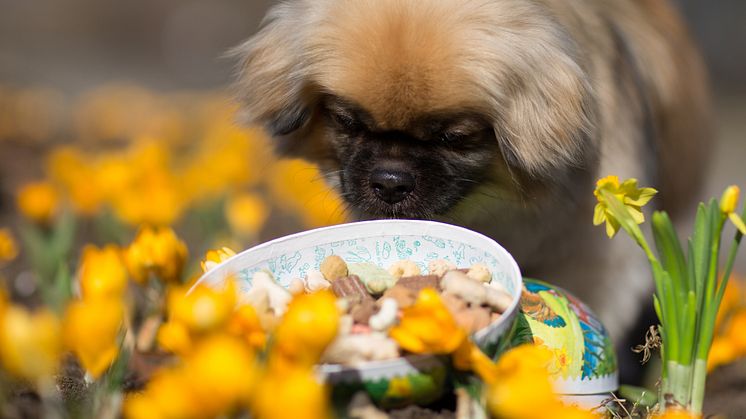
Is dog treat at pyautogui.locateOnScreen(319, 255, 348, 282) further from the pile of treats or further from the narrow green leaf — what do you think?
the narrow green leaf

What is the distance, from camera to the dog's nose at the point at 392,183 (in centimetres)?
189

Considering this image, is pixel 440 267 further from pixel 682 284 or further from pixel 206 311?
pixel 206 311

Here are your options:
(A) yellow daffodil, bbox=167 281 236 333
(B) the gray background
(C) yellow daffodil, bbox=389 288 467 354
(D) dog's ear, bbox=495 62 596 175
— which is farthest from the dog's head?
(B) the gray background

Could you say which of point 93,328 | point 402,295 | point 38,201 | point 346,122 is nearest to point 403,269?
point 402,295

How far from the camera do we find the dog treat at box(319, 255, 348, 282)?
56.1 inches

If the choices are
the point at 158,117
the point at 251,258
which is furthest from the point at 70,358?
the point at 158,117

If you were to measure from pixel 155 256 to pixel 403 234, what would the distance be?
1.87ft

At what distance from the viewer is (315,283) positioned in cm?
141

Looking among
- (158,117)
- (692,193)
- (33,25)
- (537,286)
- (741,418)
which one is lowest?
(33,25)

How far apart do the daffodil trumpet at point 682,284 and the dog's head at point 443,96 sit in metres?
0.48

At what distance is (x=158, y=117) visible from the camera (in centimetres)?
548

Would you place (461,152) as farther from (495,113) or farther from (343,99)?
(343,99)

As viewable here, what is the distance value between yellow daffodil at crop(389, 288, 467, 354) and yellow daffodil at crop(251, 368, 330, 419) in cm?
19

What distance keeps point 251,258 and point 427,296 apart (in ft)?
1.47
